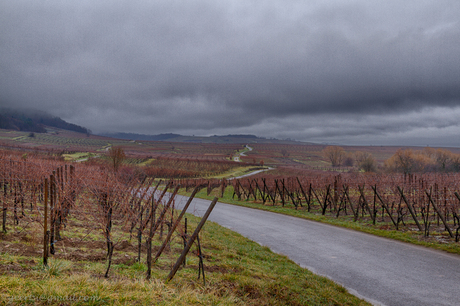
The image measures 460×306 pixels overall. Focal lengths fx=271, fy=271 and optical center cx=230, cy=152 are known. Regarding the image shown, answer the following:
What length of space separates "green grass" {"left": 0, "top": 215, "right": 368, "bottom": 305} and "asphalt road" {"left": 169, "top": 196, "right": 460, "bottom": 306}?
98 centimetres

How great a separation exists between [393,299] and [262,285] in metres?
3.18

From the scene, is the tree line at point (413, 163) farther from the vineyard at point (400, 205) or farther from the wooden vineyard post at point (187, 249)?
the wooden vineyard post at point (187, 249)

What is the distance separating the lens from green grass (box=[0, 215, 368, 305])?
13.0 ft

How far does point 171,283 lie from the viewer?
548 centimetres

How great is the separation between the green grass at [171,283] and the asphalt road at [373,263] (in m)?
0.98

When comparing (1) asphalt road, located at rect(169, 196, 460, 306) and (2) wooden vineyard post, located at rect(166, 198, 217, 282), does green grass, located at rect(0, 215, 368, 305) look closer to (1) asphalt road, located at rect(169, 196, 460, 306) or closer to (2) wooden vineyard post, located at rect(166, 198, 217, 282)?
(2) wooden vineyard post, located at rect(166, 198, 217, 282)

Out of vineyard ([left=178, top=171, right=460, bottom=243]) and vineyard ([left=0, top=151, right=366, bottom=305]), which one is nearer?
vineyard ([left=0, top=151, right=366, bottom=305])

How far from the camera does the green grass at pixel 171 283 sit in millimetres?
3959

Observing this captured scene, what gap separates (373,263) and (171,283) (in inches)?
278

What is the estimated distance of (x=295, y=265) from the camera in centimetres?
855

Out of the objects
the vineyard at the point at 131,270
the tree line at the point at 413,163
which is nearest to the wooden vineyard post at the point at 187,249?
the vineyard at the point at 131,270

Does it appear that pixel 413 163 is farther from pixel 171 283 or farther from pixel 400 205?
pixel 171 283

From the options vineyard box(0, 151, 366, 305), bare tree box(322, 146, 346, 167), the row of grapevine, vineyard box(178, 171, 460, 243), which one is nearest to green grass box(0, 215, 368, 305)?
vineyard box(0, 151, 366, 305)

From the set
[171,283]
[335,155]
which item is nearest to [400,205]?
[171,283]
